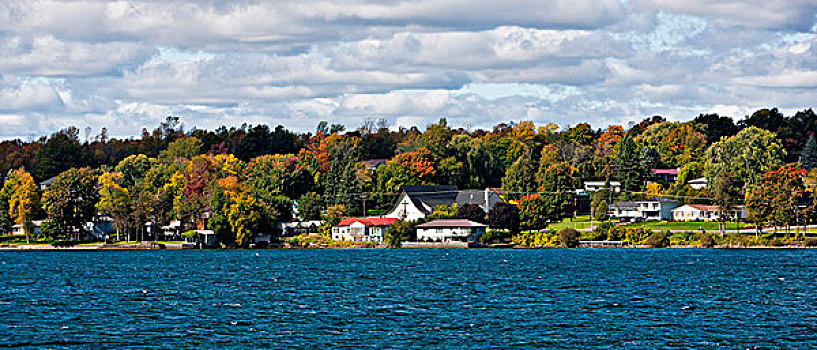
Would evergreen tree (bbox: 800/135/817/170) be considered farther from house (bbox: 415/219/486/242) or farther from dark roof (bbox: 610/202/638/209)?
house (bbox: 415/219/486/242)

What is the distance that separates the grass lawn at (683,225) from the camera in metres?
131

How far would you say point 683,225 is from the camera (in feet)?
445

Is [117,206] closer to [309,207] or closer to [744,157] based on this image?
[309,207]

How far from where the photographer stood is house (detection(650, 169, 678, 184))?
169 m

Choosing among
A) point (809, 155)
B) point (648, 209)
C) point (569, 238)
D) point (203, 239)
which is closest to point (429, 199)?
point (648, 209)

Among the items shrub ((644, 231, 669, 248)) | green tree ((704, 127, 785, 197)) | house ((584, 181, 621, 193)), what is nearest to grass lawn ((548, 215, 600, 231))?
house ((584, 181, 621, 193))

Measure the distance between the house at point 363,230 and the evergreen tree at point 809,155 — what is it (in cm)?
7923

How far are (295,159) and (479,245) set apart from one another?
49.7 m

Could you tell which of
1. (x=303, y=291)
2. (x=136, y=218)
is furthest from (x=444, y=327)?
(x=136, y=218)

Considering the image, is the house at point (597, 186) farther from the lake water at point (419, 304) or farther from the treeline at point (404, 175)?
the lake water at point (419, 304)

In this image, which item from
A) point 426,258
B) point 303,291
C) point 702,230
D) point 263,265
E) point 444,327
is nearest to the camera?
point 444,327

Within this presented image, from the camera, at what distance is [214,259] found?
354ft

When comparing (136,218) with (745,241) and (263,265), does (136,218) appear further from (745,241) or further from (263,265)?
(745,241)

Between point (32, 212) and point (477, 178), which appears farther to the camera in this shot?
point (477, 178)
